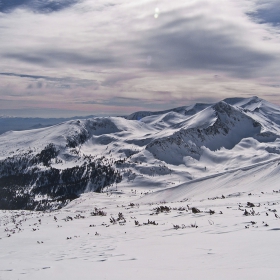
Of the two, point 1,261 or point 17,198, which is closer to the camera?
point 1,261

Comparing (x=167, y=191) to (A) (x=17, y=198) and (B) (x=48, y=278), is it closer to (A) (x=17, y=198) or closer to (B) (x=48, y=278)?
(B) (x=48, y=278)

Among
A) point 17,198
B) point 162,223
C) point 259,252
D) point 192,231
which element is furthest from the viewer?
point 17,198

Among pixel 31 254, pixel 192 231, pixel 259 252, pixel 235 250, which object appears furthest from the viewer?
pixel 192 231

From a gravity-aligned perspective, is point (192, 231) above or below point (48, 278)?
below

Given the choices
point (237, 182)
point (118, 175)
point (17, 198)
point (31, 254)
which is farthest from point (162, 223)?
point (17, 198)

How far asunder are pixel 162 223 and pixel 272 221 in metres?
6.57

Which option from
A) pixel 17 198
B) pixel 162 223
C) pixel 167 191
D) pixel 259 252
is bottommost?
pixel 17 198

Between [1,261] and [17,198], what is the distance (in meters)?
185

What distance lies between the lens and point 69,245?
1424 cm

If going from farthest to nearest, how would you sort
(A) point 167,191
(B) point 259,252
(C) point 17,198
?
(C) point 17,198, (A) point 167,191, (B) point 259,252

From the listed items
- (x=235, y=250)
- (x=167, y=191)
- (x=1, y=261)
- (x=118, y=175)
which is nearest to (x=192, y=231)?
(x=235, y=250)

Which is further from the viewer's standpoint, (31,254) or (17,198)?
(17,198)

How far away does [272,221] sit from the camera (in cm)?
1310

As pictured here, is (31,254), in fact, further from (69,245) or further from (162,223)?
(162,223)
